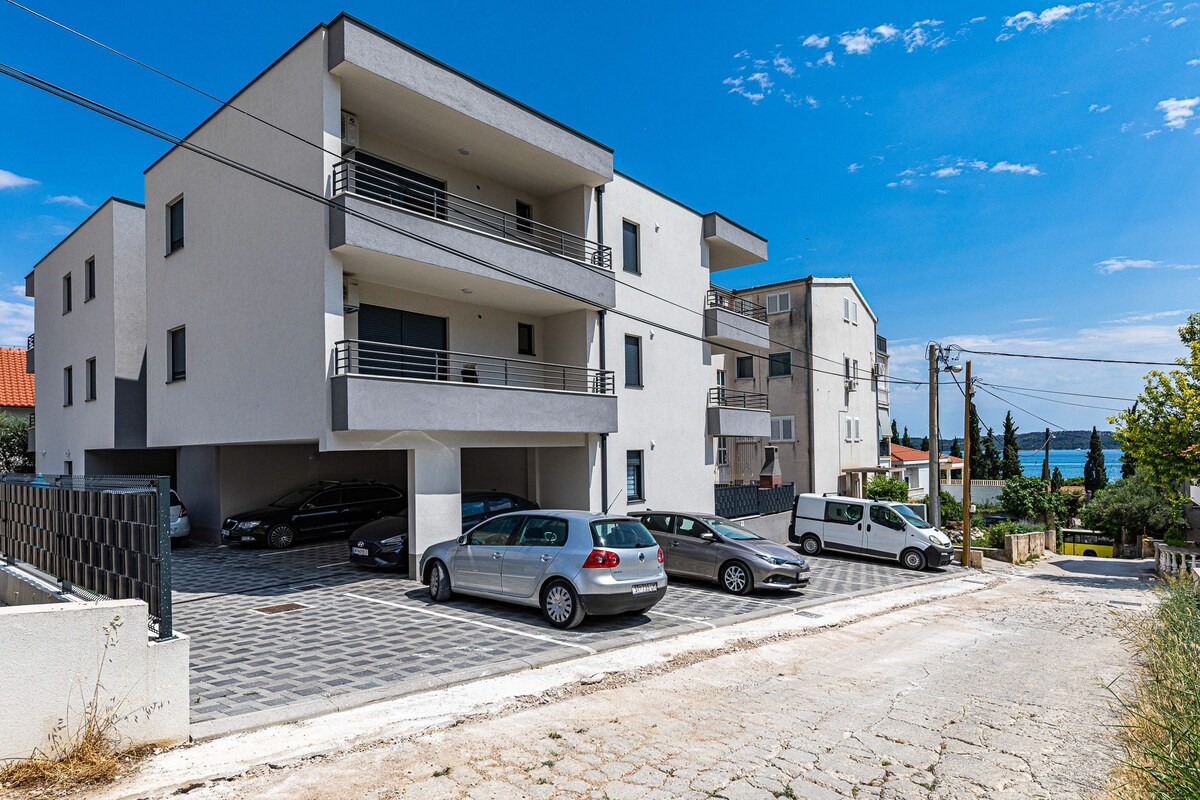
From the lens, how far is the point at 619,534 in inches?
429

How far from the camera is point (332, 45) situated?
522 inches

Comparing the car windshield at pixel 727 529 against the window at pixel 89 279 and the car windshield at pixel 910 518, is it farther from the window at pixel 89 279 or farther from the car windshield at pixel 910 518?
the window at pixel 89 279

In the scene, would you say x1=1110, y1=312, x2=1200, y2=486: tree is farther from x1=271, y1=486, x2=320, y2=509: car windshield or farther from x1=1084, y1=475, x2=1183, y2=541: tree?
x1=271, y1=486, x2=320, y2=509: car windshield

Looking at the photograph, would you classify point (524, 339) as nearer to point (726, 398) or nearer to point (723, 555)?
point (723, 555)

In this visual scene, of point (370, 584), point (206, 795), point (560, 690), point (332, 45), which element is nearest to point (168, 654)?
point (206, 795)

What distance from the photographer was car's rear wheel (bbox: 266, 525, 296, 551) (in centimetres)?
1820

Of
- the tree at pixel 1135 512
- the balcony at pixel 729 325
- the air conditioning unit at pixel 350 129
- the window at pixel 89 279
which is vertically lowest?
the tree at pixel 1135 512

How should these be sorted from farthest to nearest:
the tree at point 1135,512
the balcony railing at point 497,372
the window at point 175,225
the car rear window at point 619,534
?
the tree at point 1135,512 → the window at point 175,225 → the balcony railing at point 497,372 → the car rear window at point 619,534

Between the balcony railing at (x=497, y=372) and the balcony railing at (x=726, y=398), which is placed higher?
the balcony railing at (x=497, y=372)

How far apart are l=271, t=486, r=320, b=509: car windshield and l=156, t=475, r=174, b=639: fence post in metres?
13.1

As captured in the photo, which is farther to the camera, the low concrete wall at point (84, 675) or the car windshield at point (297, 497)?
the car windshield at point (297, 497)

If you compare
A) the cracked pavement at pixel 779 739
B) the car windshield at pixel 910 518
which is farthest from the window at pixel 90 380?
the car windshield at pixel 910 518

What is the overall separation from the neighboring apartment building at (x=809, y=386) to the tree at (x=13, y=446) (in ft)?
91.0

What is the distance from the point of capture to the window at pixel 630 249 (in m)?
20.0
